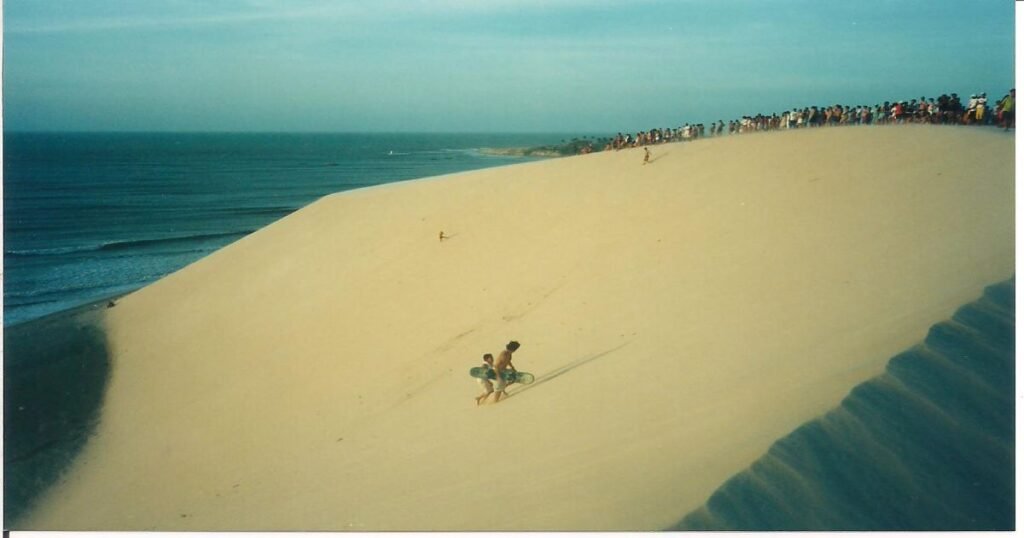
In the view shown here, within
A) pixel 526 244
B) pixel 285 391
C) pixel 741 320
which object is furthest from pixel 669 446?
pixel 526 244

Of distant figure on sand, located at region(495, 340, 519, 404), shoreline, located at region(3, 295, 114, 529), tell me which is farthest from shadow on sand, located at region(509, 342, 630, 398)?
shoreline, located at region(3, 295, 114, 529)

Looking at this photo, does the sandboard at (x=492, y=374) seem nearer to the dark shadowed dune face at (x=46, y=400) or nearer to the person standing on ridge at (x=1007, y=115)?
the dark shadowed dune face at (x=46, y=400)

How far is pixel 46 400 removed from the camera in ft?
31.8

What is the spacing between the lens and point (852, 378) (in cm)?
540

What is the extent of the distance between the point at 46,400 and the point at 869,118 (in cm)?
1553

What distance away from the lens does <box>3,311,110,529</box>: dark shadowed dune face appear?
7953mm

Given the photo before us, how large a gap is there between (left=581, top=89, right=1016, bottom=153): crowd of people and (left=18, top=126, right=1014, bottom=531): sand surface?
0.73 m

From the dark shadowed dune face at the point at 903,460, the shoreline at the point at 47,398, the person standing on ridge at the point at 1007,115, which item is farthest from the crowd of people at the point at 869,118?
the shoreline at the point at 47,398

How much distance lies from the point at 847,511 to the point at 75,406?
31.2 ft

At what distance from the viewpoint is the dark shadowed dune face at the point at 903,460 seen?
487 centimetres

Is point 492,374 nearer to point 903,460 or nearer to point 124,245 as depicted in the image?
point 903,460

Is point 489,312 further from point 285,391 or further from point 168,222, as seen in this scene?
point 168,222

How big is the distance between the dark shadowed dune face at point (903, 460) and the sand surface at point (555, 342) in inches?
6.4

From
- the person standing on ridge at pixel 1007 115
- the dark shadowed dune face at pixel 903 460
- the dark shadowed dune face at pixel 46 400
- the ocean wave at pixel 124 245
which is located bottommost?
the dark shadowed dune face at pixel 46 400
